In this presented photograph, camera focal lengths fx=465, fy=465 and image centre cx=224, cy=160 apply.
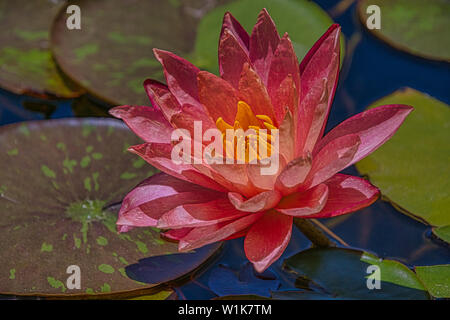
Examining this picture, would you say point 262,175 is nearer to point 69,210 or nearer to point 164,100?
point 164,100

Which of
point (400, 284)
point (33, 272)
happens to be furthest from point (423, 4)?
point (33, 272)

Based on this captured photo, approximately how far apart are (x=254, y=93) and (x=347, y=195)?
387mm

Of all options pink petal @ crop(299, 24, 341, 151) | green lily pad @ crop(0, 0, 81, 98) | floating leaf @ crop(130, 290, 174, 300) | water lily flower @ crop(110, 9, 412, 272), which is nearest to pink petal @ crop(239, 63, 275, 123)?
water lily flower @ crop(110, 9, 412, 272)

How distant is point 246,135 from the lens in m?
Answer: 1.36

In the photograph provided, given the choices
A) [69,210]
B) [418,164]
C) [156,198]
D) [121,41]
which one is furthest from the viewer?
[121,41]

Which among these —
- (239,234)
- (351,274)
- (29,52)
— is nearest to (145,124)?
(239,234)

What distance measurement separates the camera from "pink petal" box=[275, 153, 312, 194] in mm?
1157

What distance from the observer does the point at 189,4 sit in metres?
2.54

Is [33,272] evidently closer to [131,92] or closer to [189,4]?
[131,92]

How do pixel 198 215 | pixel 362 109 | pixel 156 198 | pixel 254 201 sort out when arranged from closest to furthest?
pixel 254 201
pixel 198 215
pixel 156 198
pixel 362 109

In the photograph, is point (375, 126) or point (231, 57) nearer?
point (375, 126)

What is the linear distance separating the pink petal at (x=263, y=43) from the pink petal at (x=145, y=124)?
1.10 ft

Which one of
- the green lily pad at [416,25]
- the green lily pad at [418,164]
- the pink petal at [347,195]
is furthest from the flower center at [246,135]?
the green lily pad at [416,25]
